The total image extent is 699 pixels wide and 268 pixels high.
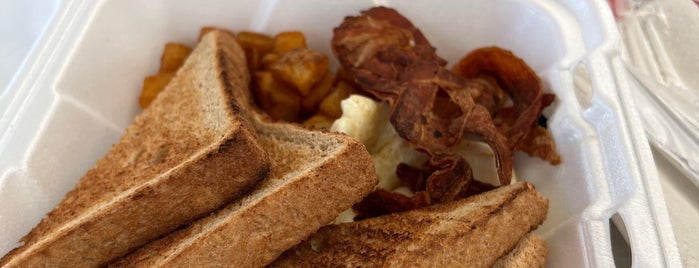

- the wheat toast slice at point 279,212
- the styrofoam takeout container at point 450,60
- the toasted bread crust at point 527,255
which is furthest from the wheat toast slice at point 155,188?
the toasted bread crust at point 527,255

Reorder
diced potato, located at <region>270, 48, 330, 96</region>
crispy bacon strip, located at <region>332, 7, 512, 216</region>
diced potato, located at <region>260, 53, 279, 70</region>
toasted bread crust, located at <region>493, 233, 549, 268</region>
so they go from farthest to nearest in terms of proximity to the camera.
→ diced potato, located at <region>260, 53, 279, 70</region>, diced potato, located at <region>270, 48, 330, 96</region>, crispy bacon strip, located at <region>332, 7, 512, 216</region>, toasted bread crust, located at <region>493, 233, 549, 268</region>

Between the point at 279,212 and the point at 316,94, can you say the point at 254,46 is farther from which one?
the point at 279,212

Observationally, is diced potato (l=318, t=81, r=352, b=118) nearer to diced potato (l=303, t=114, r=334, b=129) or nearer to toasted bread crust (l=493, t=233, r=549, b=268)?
diced potato (l=303, t=114, r=334, b=129)

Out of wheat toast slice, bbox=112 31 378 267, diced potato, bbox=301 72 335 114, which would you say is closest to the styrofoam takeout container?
diced potato, bbox=301 72 335 114

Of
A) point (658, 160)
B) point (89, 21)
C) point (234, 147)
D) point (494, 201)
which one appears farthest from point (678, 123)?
point (89, 21)

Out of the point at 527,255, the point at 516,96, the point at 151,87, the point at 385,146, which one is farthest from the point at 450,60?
the point at 151,87

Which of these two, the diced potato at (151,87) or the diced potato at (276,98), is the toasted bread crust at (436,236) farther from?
the diced potato at (151,87)
